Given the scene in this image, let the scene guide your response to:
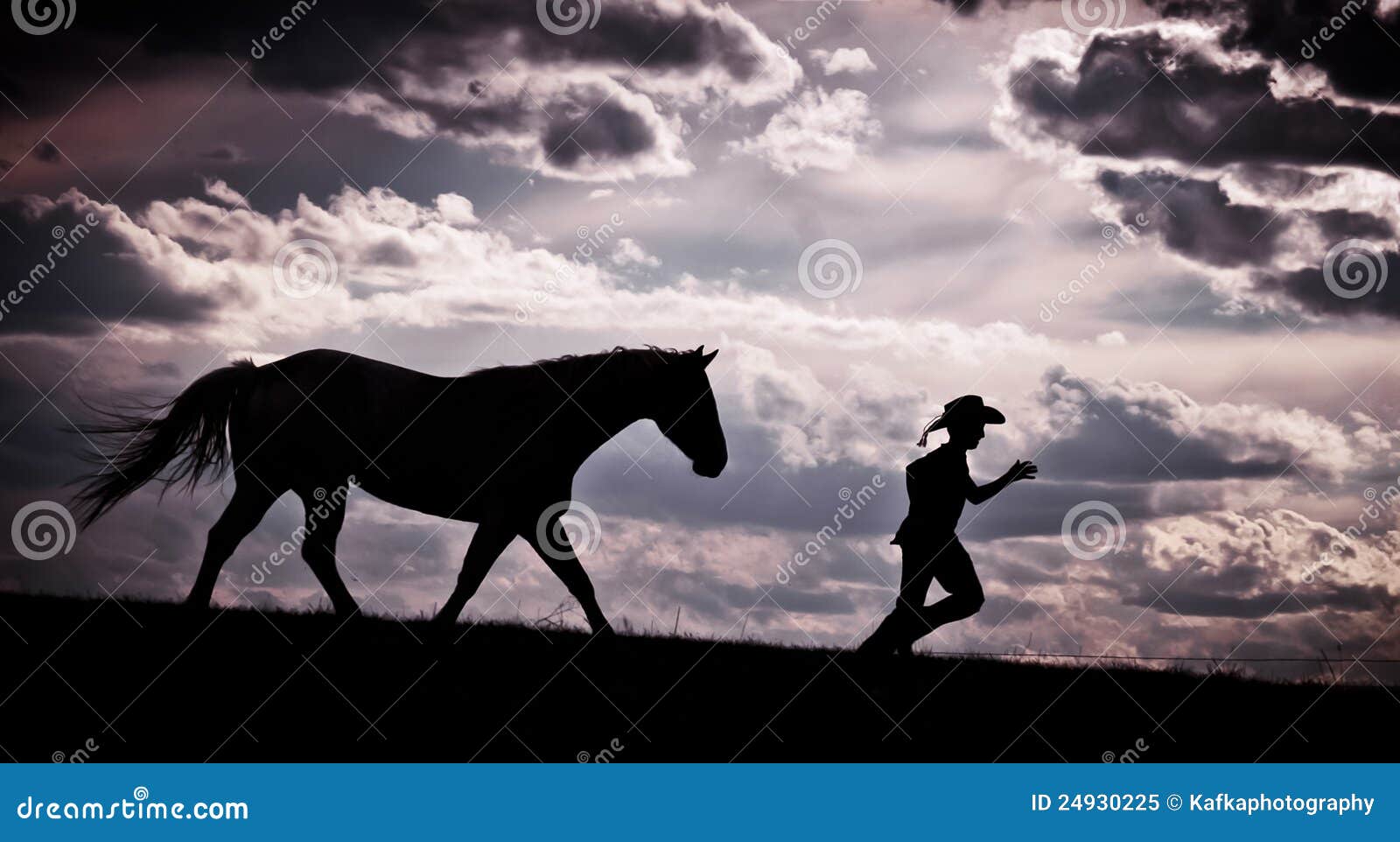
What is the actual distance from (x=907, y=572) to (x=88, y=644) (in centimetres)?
615

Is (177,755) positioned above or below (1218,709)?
below

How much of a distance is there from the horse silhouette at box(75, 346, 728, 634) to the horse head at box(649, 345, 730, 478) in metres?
0.01

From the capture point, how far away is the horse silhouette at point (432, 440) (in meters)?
10.8

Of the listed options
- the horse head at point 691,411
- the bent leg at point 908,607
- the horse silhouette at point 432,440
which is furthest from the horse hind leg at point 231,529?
the bent leg at point 908,607

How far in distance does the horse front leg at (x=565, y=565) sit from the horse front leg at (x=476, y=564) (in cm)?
29

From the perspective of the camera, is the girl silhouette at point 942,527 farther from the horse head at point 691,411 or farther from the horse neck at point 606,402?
the horse neck at point 606,402

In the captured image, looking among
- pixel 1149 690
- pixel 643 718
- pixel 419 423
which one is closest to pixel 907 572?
pixel 1149 690

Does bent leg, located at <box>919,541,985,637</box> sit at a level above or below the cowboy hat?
below

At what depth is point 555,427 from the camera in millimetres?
10867

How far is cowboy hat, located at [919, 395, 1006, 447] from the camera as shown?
32.6ft

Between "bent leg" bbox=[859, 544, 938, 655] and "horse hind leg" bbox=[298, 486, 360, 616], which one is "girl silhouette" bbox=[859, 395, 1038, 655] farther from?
"horse hind leg" bbox=[298, 486, 360, 616]

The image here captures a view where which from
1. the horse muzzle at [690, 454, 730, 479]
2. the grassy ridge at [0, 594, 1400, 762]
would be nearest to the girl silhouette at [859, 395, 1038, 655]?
the grassy ridge at [0, 594, 1400, 762]

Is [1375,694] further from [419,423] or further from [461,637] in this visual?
[419,423]

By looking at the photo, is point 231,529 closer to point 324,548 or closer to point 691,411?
point 324,548
